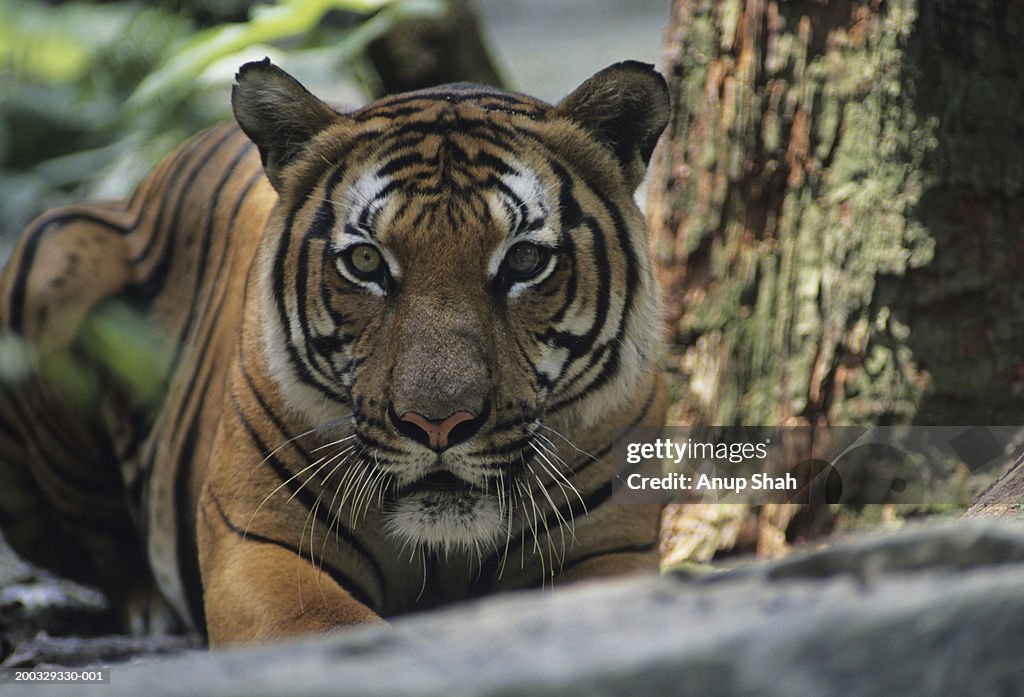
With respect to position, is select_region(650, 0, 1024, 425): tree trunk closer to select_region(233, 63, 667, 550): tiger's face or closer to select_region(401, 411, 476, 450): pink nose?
select_region(233, 63, 667, 550): tiger's face

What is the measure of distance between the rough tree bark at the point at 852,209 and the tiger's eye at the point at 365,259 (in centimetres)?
148

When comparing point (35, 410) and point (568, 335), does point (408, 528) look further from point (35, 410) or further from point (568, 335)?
point (35, 410)

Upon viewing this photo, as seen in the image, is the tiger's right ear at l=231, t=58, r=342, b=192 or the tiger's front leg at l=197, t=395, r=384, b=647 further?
the tiger's right ear at l=231, t=58, r=342, b=192

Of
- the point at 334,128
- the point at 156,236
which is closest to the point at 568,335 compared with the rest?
the point at 334,128

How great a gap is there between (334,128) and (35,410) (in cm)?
168

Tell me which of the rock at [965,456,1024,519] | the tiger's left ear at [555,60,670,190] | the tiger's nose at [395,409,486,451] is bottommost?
the rock at [965,456,1024,519]

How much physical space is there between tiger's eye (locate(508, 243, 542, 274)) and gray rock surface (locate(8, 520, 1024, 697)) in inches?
47.2

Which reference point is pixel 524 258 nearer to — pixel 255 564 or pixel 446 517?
pixel 446 517

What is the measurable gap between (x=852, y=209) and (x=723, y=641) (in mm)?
2557

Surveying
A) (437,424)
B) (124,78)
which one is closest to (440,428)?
(437,424)

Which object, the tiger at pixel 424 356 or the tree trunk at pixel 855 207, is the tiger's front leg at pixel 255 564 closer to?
the tiger at pixel 424 356

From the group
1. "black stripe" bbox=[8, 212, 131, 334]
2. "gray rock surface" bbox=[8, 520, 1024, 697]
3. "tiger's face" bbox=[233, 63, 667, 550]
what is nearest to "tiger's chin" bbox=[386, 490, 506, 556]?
"tiger's face" bbox=[233, 63, 667, 550]

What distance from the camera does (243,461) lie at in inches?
108

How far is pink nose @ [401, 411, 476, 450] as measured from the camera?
2238 mm
